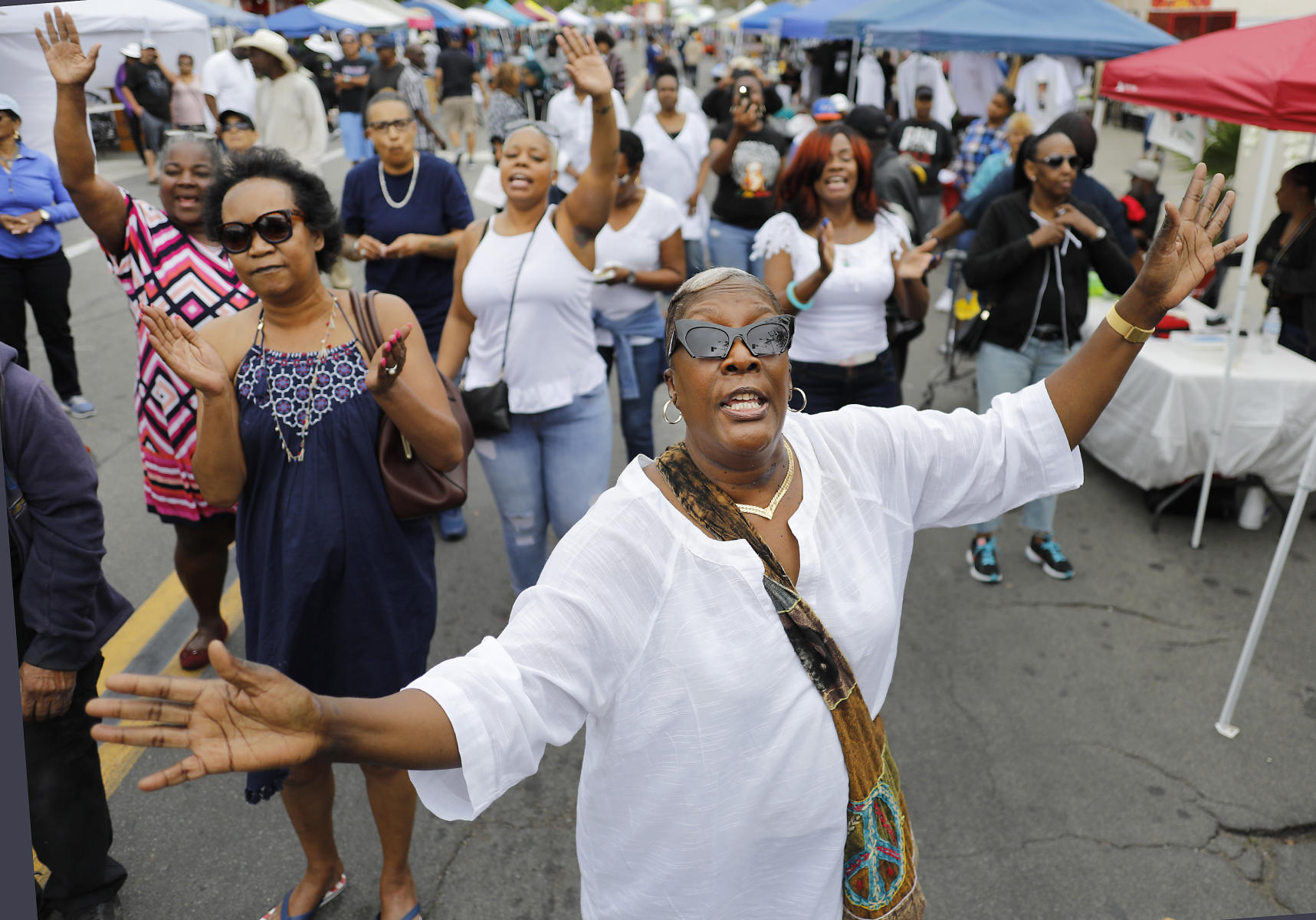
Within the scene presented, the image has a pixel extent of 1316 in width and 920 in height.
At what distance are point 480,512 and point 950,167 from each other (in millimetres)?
6860

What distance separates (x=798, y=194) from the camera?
437 cm

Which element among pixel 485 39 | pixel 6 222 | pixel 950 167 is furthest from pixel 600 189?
pixel 485 39

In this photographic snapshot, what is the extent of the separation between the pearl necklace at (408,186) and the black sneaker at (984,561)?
3.33 metres

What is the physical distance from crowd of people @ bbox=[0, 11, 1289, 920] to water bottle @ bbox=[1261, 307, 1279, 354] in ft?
4.34

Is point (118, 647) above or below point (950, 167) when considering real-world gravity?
below

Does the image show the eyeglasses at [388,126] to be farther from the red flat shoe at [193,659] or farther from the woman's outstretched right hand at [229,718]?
the woman's outstretched right hand at [229,718]

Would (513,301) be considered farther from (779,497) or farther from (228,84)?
(228,84)

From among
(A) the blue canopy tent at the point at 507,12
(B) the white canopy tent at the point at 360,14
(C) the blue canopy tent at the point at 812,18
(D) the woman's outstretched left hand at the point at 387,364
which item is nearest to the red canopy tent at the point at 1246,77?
(D) the woman's outstretched left hand at the point at 387,364

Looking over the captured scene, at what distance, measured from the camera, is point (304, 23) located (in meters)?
21.7

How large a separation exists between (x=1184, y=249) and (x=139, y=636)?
4.39 metres

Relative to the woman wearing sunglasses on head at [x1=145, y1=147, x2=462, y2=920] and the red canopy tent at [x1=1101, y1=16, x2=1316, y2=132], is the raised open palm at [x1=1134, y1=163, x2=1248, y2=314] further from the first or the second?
the red canopy tent at [x1=1101, y1=16, x2=1316, y2=132]

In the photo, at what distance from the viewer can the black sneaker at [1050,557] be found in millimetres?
4969

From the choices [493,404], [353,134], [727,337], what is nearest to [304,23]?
[353,134]

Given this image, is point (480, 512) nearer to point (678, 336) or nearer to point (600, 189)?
point (600, 189)
